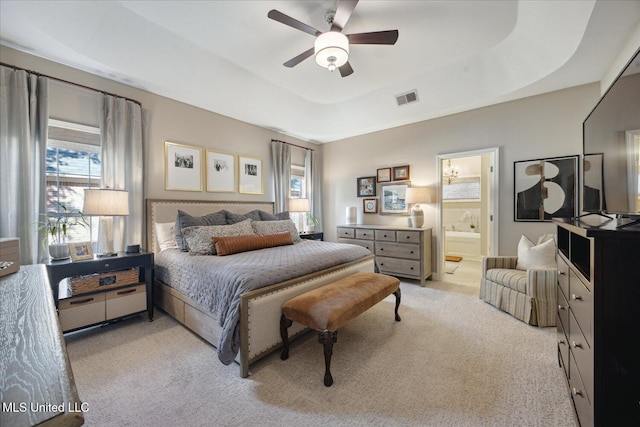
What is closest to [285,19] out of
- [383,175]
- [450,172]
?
[383,175]

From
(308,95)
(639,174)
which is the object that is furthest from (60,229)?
(639,174)

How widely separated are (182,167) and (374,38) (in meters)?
3.03

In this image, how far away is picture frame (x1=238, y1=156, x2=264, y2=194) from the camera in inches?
175

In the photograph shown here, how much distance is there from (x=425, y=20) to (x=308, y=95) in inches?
81.7

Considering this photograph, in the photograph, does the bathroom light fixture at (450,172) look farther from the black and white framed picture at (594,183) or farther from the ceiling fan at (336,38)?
the ceiling fan at (336,38)

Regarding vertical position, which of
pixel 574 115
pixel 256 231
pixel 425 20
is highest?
pixel 425 20

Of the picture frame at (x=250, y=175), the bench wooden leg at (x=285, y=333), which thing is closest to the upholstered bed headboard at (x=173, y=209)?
the picture frame at (x=250, y=175)

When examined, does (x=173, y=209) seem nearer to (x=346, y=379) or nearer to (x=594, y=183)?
(x=346, y=379)

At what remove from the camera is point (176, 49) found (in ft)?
9.55

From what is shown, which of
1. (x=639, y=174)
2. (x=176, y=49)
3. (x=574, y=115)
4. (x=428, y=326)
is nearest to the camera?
(x=639, y=174)

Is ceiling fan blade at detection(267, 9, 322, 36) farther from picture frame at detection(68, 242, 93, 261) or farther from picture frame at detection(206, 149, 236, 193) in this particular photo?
picture frame at detection(68, 242, 93, 261)

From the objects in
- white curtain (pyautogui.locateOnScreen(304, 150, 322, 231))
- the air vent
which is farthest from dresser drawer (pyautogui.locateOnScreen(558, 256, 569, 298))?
white curtain (pyautogui.locateOnScreen(304, 150, 322, 231))

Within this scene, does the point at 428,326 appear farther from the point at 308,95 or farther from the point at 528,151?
the point at 308,95

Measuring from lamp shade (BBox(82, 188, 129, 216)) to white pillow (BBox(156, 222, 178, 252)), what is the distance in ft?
2.19
